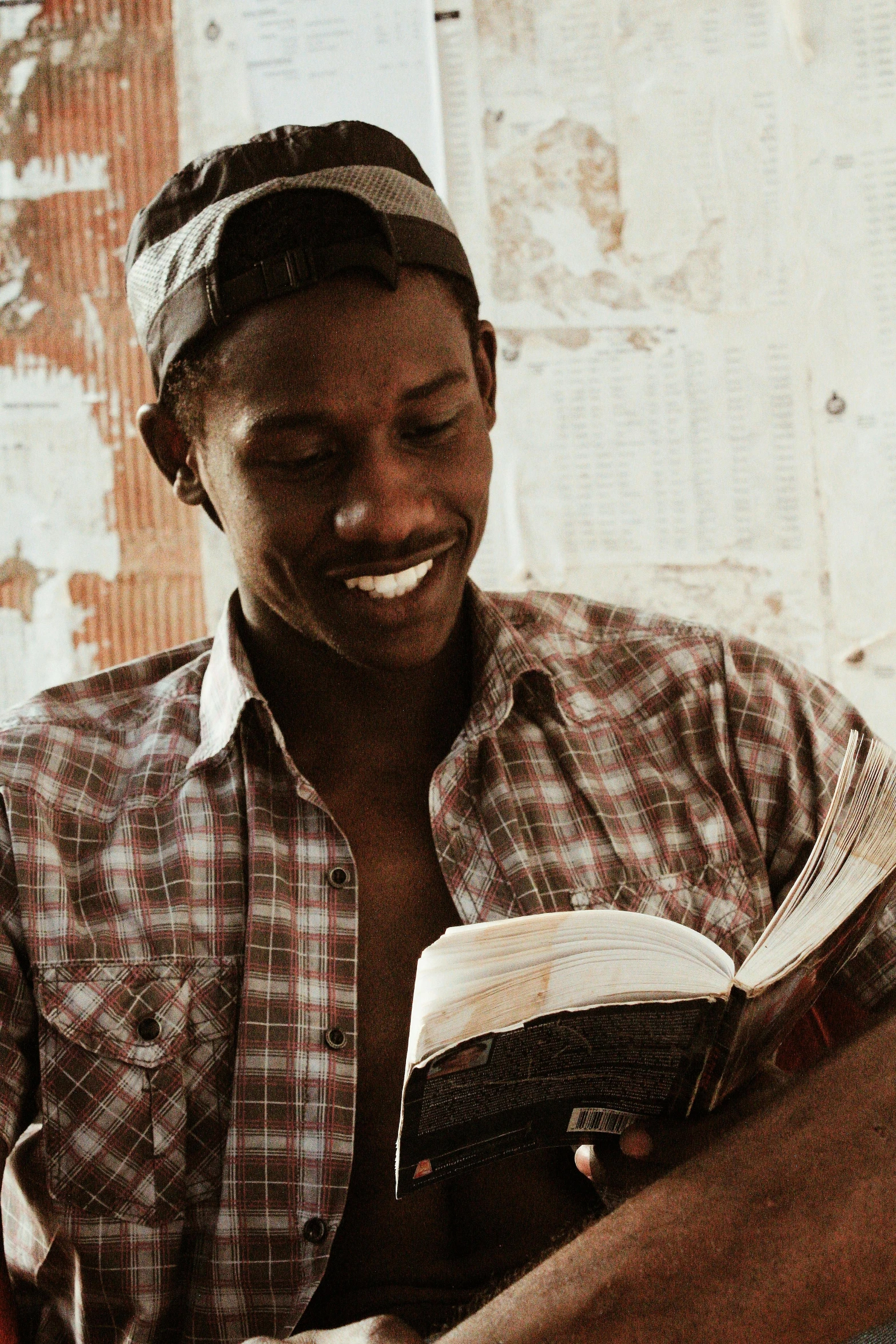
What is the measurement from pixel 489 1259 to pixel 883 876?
20.8 inches

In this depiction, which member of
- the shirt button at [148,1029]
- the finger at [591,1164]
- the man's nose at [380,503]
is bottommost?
the finger at [591,1164]

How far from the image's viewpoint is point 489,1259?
114cm

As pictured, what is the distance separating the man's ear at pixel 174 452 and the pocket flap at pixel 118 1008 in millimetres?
474

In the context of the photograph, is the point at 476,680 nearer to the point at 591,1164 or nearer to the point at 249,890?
the point at 249,890

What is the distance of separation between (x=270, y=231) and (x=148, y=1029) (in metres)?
0.72

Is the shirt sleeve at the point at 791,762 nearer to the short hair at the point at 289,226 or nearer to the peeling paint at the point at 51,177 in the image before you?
the short hair at the point at 289,226

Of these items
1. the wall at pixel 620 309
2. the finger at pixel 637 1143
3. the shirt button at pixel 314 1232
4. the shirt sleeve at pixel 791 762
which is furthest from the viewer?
the wall at pixel 620 309

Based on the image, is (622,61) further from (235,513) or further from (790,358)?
(235,513)

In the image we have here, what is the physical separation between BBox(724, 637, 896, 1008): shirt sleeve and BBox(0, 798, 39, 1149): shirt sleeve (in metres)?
0.71

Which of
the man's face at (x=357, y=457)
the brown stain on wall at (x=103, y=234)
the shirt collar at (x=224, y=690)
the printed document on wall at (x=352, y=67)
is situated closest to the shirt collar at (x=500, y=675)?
the man's face at (x=357, y=457)

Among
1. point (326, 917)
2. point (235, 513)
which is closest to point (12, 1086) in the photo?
point (326, 917)

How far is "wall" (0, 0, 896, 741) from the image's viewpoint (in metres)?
1.87

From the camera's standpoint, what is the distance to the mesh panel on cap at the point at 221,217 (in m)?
1.18

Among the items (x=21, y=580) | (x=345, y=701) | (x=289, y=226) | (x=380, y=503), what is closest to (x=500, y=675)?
(x=345, y=701)
